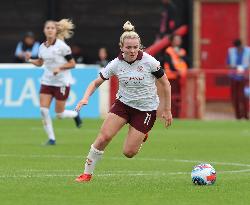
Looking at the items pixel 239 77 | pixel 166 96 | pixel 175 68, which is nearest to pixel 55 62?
pixel 166 96

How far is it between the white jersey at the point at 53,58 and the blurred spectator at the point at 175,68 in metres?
8.36

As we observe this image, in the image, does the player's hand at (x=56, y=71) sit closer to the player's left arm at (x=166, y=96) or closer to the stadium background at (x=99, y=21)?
the player's left arm at (x=166, y=96)

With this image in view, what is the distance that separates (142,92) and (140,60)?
47cm

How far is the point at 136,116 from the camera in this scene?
586 inches

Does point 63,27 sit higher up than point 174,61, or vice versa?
point 63,27

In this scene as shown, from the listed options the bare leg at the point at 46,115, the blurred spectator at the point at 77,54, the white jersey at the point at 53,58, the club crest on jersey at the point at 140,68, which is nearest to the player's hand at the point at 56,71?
the white jersey at the point at 53,58

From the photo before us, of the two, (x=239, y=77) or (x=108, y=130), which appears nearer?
(x=108, y=130)

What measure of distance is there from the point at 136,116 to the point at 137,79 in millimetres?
534

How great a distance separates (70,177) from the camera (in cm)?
1493

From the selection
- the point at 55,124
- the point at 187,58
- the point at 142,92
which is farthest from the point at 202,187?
the point at 187,58

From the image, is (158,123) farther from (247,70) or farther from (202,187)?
(202,187)

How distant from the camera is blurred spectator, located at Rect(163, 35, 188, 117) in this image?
29859 mm

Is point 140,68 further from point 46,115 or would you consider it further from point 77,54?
point 77,54

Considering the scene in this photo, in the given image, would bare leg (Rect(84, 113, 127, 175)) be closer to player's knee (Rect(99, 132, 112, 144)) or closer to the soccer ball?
player's knee (Rect(99, 132, 112, 144))
